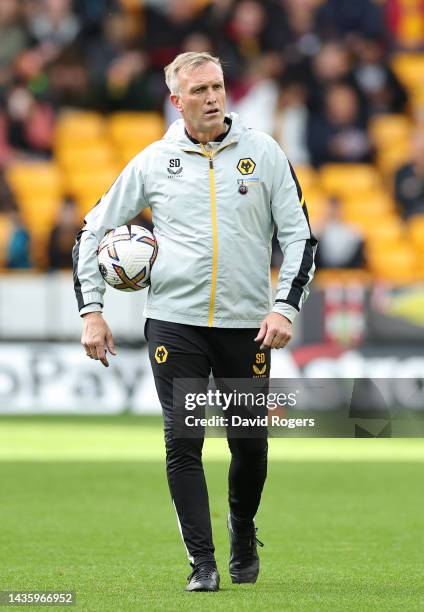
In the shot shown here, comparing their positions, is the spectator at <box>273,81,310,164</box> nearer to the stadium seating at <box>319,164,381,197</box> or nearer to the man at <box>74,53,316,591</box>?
the stadium seating at <box>319,164,381,197</box>

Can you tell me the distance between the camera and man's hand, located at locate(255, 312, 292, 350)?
6.08 m

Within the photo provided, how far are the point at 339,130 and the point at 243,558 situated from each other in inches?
549

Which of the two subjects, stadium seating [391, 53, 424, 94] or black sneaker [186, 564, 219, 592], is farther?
stadium seating [391, 53, 424, 94]

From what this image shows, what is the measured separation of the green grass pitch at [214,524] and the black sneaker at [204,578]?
6 centimetres

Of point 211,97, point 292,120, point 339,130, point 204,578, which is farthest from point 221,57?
point 204,578

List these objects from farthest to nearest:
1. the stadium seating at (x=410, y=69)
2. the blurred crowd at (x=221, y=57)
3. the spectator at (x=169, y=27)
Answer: the stadium seating at (x=410, y=69), the spectator at (x=169, y=27), the blurred crowd at (x=221, y=57)

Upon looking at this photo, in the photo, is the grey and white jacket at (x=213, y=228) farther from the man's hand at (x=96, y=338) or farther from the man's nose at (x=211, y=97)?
the man's nose at (x=211, y=97)

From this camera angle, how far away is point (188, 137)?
637 cm

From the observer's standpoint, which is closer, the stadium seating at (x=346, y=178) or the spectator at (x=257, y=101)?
the spectator at (x=257, y=101)

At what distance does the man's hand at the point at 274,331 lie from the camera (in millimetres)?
6078

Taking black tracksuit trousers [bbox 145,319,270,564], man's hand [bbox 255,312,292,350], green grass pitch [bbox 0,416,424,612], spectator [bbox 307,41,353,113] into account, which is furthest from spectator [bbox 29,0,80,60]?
man's hand [bbox 255,312,292,350]

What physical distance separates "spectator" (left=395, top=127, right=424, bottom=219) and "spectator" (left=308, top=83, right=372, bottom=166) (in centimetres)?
81

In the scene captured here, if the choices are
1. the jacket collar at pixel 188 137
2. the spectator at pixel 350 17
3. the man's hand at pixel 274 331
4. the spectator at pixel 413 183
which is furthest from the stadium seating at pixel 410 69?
the man's hand at pixel 274 331

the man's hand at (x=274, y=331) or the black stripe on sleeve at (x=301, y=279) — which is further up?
the black stripe on sleeve at (x=301, y=279)
